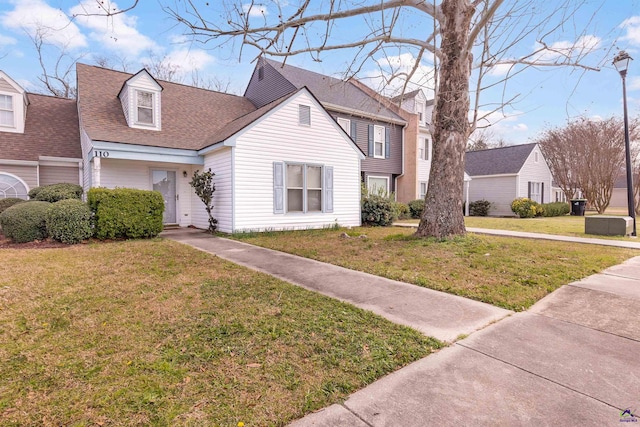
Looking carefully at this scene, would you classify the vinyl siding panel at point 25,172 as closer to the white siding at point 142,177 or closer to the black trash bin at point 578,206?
the white siding at point 142,177

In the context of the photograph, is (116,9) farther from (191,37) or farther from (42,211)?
(42,211)

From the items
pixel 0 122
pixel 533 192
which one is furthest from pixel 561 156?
pixel 0 122

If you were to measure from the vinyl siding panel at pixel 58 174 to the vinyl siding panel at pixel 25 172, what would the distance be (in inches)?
12.8

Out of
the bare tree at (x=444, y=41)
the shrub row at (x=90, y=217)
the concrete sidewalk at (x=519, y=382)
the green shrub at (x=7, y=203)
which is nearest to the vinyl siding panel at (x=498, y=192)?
the bare tree at (x=444, y=41)

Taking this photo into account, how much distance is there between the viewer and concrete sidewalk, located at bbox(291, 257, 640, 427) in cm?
184

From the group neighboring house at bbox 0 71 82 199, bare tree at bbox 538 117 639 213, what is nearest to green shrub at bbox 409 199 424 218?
bare tree at bbox 538 117 639 213

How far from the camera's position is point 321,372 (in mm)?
2275

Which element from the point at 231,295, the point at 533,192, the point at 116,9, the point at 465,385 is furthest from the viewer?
the point at 533,192

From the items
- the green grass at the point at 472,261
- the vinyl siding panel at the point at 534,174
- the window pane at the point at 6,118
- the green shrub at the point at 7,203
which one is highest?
the window pane at the point at 6,118

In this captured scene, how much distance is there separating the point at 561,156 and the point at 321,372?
2974 centimetres

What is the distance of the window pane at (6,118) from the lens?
11391 millimetres

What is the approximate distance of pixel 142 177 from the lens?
11.5m

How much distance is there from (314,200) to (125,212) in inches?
231

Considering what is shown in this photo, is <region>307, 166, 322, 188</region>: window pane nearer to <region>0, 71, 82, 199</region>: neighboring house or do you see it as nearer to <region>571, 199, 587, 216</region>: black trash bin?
<region>0, 71, 82, 199</region>: neighboring house
